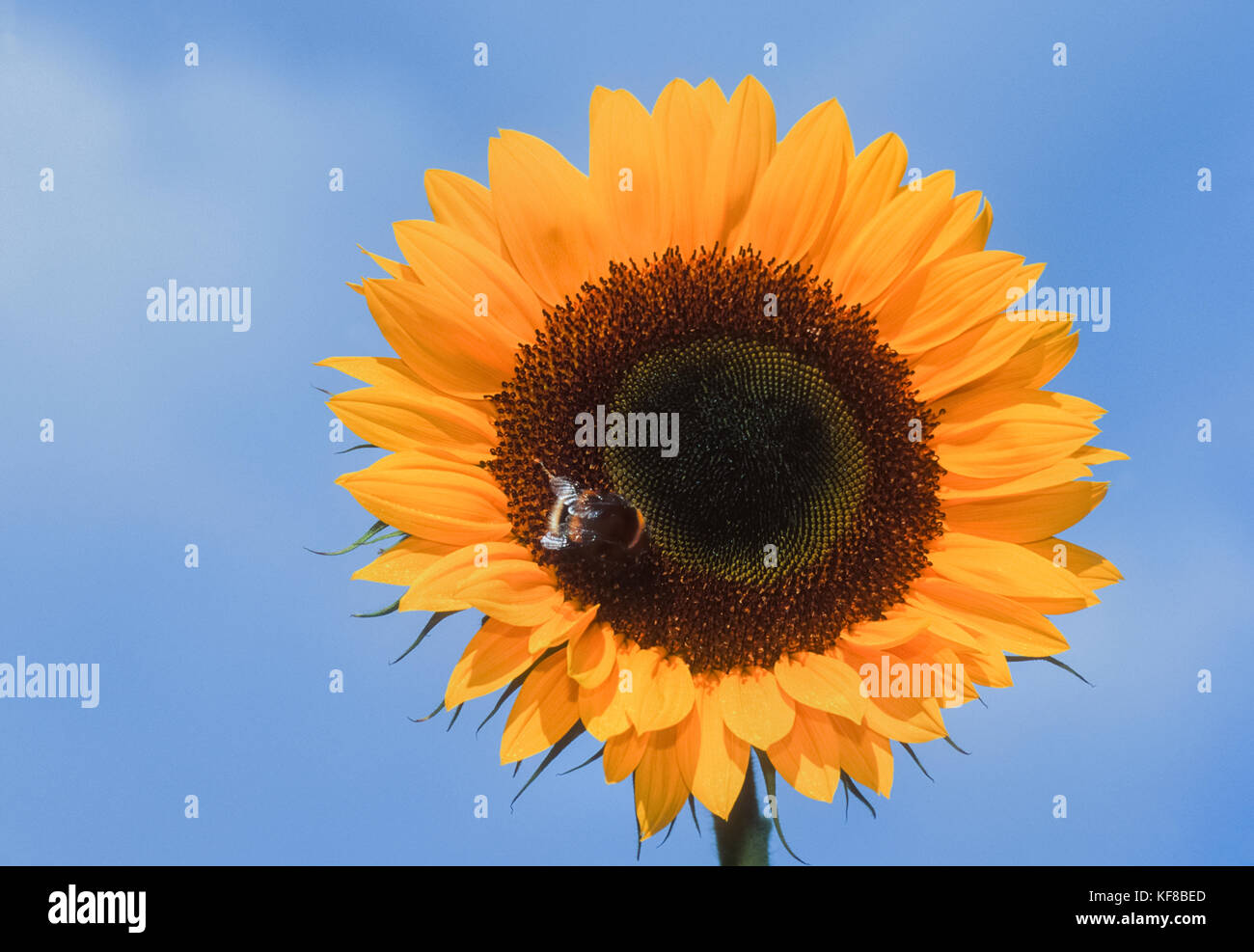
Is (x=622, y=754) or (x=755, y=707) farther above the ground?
(x=755, y=707)

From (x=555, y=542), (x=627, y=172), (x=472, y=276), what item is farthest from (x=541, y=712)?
(x=627, y=172)

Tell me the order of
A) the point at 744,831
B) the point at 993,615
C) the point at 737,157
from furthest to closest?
the point at 737,157 < the point at 993,615 < the point at 744,831

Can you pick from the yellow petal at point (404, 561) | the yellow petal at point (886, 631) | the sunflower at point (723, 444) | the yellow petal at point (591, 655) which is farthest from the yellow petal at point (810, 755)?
the yellow petal at point (404, 561)

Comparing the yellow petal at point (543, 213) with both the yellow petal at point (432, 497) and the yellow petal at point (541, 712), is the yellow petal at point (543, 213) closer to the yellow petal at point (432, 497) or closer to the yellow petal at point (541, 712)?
the yellow petal at point (432, 497)

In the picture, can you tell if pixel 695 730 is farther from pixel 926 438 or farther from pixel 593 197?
pixel 593 197

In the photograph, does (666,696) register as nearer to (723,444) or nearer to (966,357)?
(723,444)
